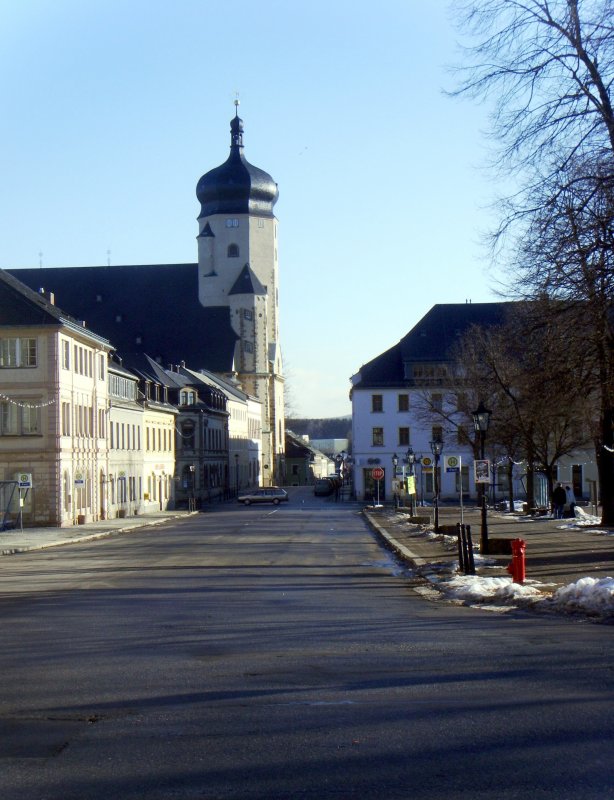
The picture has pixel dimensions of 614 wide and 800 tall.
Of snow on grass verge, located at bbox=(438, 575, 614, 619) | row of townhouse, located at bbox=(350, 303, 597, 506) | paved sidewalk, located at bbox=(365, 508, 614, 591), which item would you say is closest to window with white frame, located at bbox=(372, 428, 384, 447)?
row of townhouse, located at bbox=(350, 303, 597, 506)

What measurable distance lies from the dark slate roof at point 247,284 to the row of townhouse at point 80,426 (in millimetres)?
35579

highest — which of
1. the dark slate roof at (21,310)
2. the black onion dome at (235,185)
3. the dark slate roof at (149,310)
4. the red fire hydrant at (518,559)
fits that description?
the black onion dome at (235,185)

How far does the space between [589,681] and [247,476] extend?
112431 mm

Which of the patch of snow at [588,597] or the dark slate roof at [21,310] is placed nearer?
the patch of snow at [588,597]

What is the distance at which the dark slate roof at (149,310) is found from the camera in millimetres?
126500

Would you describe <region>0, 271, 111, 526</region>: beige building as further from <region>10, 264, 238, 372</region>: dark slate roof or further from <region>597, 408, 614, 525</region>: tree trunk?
<region>10, 264, 238, 372</region>: dark slate roof

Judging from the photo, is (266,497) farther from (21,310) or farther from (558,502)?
(558,502)

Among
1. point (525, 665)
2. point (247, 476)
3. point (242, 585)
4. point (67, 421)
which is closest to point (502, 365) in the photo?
point (67, 421)

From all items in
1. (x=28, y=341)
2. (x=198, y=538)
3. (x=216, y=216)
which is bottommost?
(x=198, y=538)

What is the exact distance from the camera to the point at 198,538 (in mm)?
43531

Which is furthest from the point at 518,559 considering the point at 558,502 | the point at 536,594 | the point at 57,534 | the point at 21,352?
the point at 21,352

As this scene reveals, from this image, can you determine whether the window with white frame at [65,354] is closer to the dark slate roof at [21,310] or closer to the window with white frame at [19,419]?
the dark slate roof at [21,310]

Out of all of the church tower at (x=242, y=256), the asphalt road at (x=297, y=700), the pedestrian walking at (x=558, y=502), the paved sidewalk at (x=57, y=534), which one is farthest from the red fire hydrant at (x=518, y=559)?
the church tower at (x=242, y=256)

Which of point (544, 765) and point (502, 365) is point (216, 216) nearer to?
point (502, 365)
